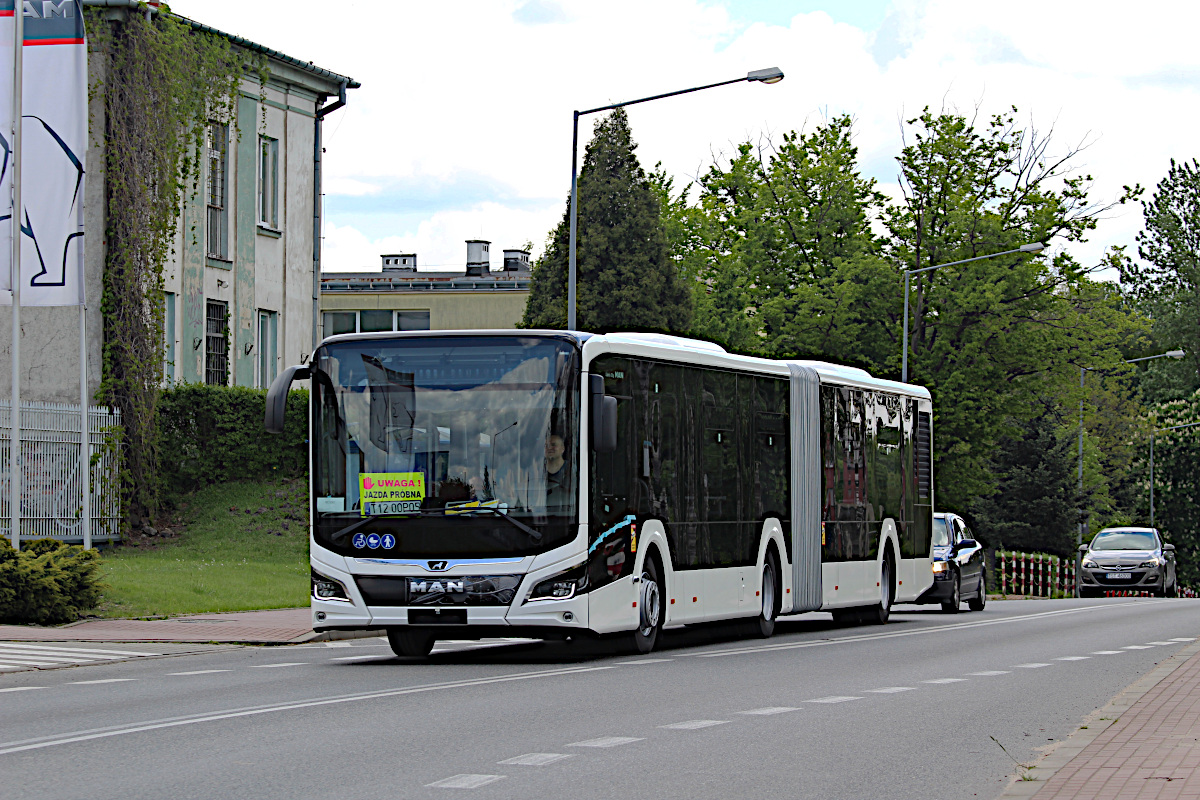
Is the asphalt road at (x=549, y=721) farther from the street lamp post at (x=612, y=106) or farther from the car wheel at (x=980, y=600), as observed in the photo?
the car wheel at (x=980, y=600)

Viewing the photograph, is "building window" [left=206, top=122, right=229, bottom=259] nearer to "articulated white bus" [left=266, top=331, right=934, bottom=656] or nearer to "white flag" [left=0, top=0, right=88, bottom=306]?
"white flag" [left=0, top=0, right=88, bottom=306]

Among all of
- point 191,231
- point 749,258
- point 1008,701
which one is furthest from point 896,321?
point 1008,701

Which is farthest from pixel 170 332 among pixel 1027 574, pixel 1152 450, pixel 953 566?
pixel 1152 450

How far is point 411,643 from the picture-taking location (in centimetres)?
1766

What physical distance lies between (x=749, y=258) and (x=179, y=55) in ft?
66.1

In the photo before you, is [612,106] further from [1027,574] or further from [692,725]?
[1027,574]

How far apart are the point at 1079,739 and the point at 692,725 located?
7.86ft

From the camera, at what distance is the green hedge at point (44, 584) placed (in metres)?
20.2

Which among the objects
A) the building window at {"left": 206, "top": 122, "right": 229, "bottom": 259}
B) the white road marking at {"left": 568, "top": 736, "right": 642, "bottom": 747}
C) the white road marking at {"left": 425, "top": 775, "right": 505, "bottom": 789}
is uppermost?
the building window at {"left": 206, "top": 122, "right": 229, "bottom": 259}

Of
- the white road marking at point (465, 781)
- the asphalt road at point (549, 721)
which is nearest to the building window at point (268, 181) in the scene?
the asphalt road at point (549, 721)

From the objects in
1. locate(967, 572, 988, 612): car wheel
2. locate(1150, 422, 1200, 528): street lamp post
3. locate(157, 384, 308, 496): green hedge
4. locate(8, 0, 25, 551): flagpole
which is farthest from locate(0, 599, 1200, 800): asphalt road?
locate(1150, 422, 1200, 528): street lamp post

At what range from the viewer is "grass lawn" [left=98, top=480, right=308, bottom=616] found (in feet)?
75.3

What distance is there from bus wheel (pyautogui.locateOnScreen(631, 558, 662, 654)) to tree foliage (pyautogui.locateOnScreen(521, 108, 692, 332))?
28311 mm

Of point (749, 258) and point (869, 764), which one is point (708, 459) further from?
point (749, 258)
